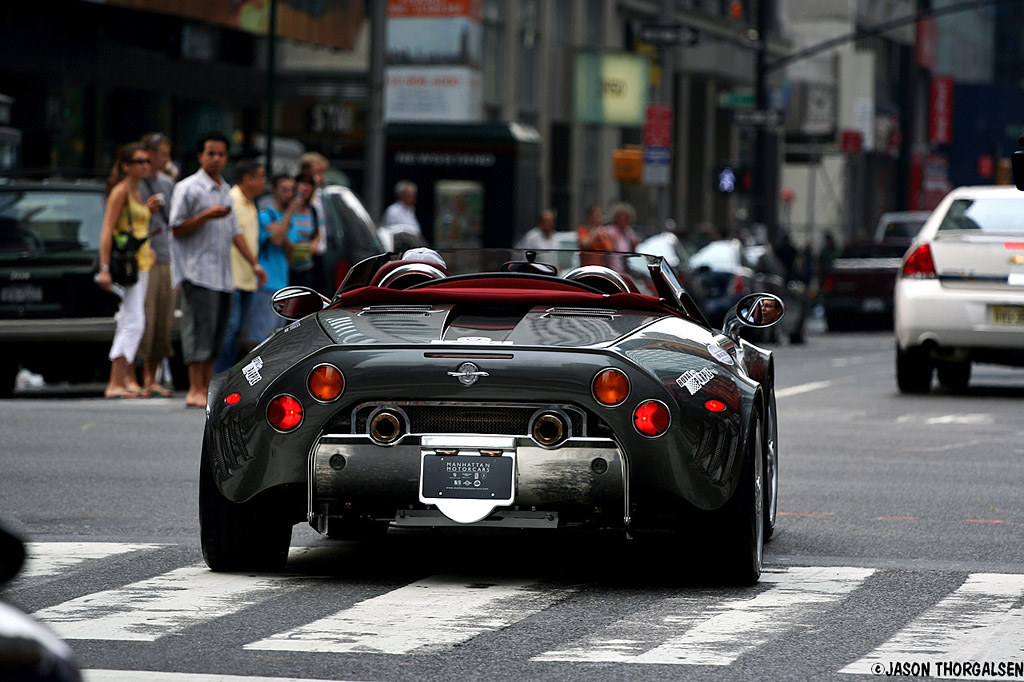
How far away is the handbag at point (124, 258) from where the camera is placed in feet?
48.3

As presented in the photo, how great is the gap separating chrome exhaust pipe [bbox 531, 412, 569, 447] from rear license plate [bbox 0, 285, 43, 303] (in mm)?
9444

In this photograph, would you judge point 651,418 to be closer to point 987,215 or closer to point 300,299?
point 300,299

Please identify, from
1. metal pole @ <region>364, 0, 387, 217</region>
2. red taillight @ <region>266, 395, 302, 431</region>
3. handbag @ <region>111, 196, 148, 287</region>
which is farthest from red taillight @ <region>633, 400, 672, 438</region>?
metal pole @ <region>364, 0, 387, 217</region>

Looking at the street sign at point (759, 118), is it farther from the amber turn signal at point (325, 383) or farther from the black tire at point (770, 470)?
the amber turn signal at point (325, 383)

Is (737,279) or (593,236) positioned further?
(737,279)

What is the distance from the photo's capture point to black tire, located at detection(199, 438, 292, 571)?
6.99 metres

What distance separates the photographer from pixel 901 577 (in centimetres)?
734

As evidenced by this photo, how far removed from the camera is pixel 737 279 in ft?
89.4

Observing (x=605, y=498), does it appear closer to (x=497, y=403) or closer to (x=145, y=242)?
(x=497, y=403)

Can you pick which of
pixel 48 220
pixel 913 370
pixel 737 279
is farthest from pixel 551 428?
pixel 737 279

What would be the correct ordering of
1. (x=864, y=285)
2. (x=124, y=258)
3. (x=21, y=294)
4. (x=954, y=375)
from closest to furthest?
(x=124, y=258), (x=21, y=294), (x=954, y=375), (x=864, y=285)

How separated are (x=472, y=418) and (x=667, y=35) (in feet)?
82.5

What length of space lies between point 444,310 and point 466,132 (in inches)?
926

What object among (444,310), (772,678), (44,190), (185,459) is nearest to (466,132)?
(44,190)
